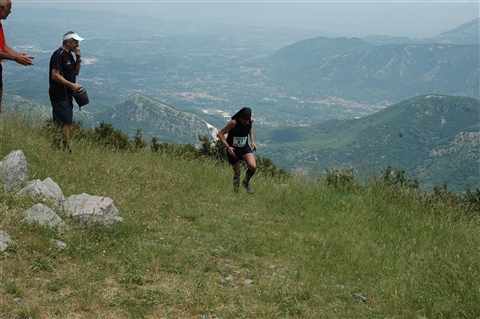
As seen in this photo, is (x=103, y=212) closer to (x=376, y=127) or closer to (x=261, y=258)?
(x=261, y=258)

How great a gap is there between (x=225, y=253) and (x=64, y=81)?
15.8 feet

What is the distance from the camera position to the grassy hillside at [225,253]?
4.37 metres

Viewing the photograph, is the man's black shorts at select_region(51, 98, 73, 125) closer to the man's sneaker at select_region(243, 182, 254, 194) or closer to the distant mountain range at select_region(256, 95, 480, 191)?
the man's sneaker at select_region(243, 182, 254, 194)

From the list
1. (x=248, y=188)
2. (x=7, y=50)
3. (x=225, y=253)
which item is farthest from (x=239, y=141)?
(x=7, y=50)

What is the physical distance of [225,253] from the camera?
230 inches

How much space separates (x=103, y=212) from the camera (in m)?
5.70

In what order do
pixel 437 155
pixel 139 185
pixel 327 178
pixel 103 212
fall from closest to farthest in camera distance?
pixel 103 212 < pixel 139 185 < pixel 327 178 < pixel 437 155

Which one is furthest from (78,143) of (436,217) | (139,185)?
(436,217)

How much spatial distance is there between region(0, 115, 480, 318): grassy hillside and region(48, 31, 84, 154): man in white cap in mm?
597

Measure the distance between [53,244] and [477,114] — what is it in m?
219

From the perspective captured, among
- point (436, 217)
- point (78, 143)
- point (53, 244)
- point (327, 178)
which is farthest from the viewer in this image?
point (327, 178)

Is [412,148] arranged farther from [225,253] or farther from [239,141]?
[225,253]

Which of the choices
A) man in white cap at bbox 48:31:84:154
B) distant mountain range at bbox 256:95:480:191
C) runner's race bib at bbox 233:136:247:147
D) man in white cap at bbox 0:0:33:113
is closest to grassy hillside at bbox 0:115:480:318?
man in white cap at bbox 48:31:84:154

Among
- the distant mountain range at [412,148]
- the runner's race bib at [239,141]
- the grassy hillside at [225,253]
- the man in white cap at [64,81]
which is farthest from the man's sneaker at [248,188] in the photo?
the distant mountain range at [412,148]
